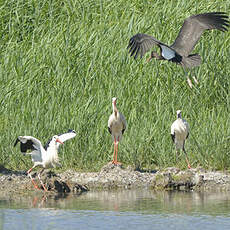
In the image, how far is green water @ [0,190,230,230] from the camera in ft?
21.2

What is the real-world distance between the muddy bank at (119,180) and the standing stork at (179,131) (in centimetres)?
43

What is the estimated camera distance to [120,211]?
7.09m

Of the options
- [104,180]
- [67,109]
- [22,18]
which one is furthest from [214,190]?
[22,18]

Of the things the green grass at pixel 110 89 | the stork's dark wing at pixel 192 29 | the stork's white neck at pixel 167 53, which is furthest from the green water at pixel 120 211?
the stork's dark wing at pixel 192 29

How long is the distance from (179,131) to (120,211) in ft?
7.59

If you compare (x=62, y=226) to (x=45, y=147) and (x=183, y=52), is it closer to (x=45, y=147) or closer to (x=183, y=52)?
(x=45, y=147)

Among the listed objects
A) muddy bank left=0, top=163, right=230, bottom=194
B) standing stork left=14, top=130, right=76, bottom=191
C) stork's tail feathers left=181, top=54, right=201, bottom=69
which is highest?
stork's tail feathers left=181, top=54, right=201, bottom=69

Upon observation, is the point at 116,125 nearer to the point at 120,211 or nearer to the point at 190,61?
the point at 190,61

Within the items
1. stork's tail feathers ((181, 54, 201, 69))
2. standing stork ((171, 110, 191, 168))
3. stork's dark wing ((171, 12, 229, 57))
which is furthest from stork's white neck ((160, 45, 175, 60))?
standing stork ((171, 110, 191, 168))

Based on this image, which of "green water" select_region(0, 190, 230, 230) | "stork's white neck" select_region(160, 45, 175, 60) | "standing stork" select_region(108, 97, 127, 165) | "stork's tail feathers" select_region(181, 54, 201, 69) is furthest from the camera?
"standing stork" select_region(108, 97, 127, 165)

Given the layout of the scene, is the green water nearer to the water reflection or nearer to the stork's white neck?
the water reflection

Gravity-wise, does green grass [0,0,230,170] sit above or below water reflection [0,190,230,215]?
above

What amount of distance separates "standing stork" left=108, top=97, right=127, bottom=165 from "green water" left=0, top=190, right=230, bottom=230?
1268 mm

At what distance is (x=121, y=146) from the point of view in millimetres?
9711
